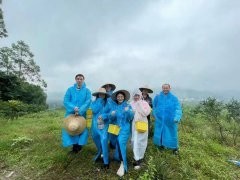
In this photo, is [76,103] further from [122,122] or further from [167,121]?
[167,121]

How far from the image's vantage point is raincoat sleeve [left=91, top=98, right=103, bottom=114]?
7238mm

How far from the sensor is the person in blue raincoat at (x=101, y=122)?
23.0 feet

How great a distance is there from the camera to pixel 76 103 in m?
7.86

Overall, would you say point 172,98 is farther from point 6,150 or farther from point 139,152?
point 6,150

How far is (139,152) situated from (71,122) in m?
1.69

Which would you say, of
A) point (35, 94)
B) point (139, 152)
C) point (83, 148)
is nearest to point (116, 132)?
point (139, 152)

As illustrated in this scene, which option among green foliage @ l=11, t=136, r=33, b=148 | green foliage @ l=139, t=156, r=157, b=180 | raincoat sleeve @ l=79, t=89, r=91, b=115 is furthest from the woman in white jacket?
green foliage @ l=11, t=136, r=33, b=148

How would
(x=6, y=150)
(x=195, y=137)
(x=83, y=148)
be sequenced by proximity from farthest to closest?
(x=195, y=137)
(x=6, y=150)
(x=83, y=148)

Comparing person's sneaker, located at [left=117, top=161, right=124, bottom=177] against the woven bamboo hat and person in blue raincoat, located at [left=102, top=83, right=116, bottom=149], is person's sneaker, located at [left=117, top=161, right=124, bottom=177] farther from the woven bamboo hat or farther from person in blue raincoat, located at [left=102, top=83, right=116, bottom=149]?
the woven bamboo hat

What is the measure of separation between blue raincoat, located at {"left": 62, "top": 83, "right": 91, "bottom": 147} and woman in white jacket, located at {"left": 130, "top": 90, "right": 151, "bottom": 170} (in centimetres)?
120

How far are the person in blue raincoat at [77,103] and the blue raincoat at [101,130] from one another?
0.45m

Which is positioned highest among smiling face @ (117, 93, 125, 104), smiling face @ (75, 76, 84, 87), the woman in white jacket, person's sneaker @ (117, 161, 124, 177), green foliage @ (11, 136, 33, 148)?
smiling face @ (75, 76, 84, 87)

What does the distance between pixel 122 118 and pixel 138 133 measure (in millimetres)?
532

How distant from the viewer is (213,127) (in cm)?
1164
